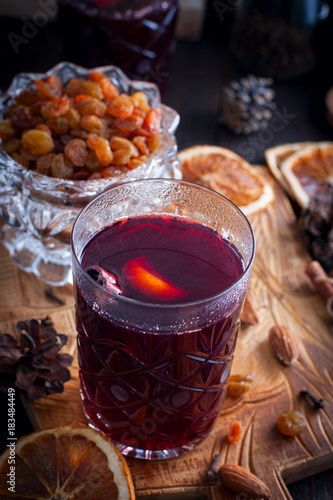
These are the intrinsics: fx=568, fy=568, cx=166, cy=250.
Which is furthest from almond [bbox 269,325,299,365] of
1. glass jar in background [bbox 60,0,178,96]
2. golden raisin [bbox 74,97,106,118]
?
glass jar in background [bbox 60,0,178,96]

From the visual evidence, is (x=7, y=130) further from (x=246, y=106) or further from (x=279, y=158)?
(x=246, y=106)

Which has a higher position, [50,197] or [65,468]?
[50,197]

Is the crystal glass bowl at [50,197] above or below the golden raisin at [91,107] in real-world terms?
below

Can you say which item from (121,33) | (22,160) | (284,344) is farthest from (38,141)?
(121,33)

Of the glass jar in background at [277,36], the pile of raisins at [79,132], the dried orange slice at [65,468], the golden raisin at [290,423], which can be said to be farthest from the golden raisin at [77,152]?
the glass jar in background at [277,36]

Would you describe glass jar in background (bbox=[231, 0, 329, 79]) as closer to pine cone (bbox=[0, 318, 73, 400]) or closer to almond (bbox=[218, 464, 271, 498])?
pine cone (bbox=[0, 318, 73, 400])

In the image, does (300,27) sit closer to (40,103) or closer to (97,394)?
(40,103)

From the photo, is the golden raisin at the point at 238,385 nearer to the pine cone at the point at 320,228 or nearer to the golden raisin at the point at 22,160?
the pine cone at the point at 320,228
